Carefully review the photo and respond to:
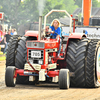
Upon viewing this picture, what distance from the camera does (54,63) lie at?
7941 millimetres

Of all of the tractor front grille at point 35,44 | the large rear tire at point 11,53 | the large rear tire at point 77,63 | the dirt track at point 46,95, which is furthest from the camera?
the large rear tire at point 11,53

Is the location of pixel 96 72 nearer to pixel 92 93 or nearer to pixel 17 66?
pixel 92 93

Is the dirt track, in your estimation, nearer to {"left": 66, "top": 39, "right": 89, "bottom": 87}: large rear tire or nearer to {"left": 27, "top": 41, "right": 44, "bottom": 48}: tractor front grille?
{"left": 66, "top": 39, "right": 89, "bottom": 87}: large rear tire

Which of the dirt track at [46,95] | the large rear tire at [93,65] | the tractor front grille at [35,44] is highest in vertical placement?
the tractor front grille at [35,44]

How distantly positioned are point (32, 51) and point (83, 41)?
139cm

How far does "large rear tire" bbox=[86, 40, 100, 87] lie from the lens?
765cm

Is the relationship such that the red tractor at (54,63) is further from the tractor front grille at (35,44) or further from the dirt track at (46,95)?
the dirt track at (46,95)

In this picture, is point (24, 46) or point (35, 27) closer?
point (24, 46)

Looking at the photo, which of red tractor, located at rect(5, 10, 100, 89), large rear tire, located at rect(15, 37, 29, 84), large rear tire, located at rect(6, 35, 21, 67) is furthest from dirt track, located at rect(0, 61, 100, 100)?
large rear tire, located at rect(6, 35, 21, 67)

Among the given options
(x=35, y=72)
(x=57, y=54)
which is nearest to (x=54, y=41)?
(x=57, y=54)

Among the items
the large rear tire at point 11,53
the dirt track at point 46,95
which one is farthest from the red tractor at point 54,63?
the dirt track at point 46,95

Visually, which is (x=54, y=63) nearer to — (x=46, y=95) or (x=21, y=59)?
(x=21, y=59)

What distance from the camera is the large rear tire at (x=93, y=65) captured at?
765cm

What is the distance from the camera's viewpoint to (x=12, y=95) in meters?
6.33
